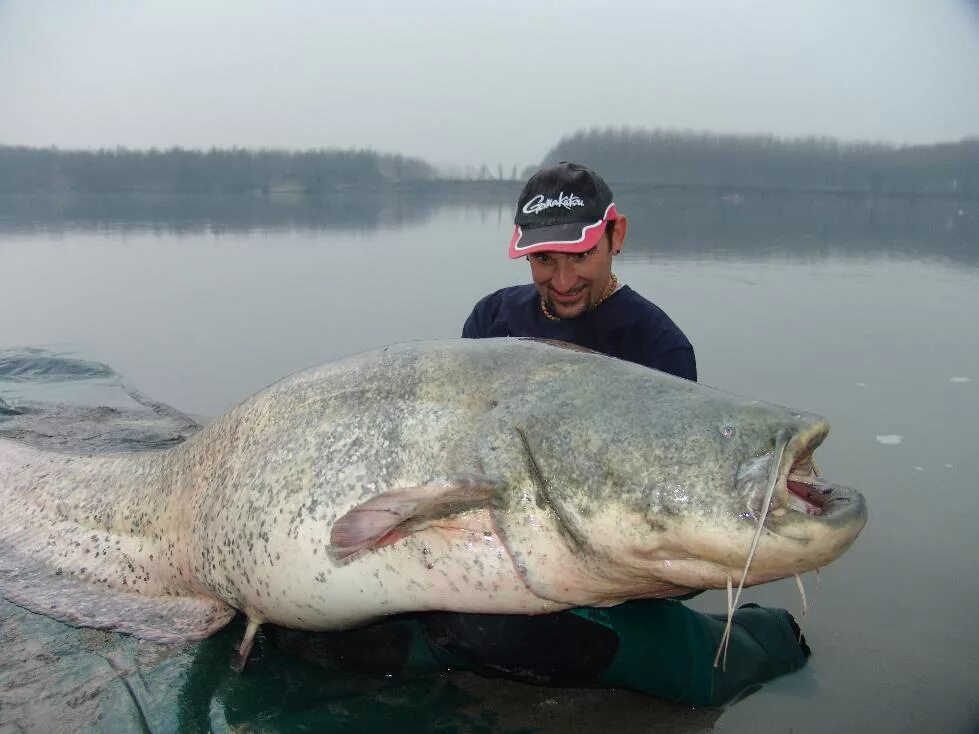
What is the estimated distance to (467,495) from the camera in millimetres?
2125

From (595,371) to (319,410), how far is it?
938mm

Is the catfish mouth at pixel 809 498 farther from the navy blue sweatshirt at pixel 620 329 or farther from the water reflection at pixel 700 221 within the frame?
the water reflection at pixel 700 221

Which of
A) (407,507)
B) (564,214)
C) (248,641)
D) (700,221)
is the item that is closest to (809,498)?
(407,507)

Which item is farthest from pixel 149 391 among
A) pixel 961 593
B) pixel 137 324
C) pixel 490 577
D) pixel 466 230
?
pixel 466 230

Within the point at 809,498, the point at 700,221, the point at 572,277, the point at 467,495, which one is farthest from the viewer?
the point at 700,221

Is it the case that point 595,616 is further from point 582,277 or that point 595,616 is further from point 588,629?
point 582,277

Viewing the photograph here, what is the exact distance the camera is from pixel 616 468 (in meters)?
2.07

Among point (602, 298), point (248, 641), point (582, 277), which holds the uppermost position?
point (582, 277)

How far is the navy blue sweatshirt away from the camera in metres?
3.21

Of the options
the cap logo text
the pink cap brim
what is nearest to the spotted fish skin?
the pink cap brim

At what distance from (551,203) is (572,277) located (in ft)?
1.04

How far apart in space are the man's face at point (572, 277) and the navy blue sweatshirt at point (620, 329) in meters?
0.06

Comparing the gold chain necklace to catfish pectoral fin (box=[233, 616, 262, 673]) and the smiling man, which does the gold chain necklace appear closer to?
the smiling man

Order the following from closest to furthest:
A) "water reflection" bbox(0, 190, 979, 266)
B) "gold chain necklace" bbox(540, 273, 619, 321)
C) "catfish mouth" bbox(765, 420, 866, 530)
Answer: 1. "catfish mouth" bbox(765, 420, 866, 530)
2. "gold chain necklace" bbox(540, 273, 619, 321)
3. "water reflection" bbox(0, 190, 979, 266)
